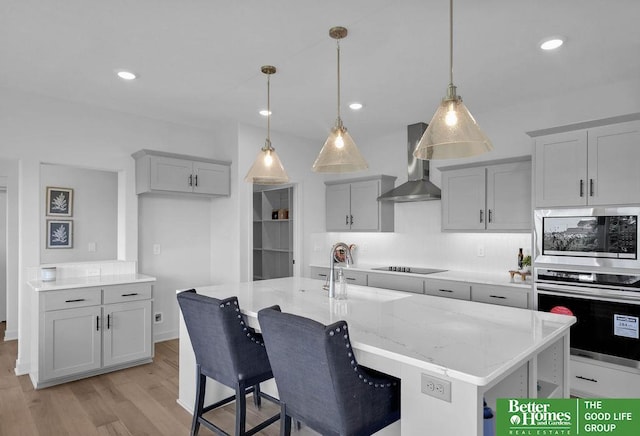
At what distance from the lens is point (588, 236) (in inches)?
123

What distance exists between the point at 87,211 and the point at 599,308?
5836mm

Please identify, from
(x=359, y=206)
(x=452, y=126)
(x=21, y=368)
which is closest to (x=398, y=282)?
(x=359, y=206)

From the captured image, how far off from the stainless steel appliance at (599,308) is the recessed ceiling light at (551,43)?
1707 mm

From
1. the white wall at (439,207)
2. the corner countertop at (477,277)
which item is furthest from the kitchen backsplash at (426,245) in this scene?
the corner countertop at (477,277)

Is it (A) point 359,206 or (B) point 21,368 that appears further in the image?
(A) point 359,206

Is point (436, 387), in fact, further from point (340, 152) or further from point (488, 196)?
point (488, 196)

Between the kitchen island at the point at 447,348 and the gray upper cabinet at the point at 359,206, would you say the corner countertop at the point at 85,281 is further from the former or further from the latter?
the gray upper cabinet at the point at 359,206

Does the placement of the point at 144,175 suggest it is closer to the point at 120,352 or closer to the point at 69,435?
the point at 120,352

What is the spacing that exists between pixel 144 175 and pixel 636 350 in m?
4.60

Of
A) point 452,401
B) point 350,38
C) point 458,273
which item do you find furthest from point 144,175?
point 452,401

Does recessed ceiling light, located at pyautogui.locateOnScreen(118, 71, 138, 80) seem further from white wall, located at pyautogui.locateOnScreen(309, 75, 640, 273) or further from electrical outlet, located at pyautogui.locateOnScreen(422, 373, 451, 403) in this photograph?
electrical outlet, located at pyautogui.locateOnScreen(422, 373, 451, 403)

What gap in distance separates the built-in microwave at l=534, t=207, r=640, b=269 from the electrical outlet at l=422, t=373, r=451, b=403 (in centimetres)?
233

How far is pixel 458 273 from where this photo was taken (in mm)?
4312

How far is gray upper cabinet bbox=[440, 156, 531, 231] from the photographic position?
12.5 ft
